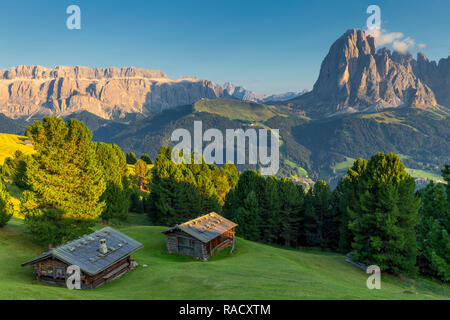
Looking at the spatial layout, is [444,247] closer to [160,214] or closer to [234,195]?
[234,195]

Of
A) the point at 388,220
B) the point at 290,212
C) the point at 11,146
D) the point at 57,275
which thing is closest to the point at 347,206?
Result: the point at 388,220

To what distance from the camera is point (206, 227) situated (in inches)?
1542

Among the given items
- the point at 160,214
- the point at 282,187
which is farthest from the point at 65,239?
the point at 282,187

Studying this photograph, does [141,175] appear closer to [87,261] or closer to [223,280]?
[87,261]

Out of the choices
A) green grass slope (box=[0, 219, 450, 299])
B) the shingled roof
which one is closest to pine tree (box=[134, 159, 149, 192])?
green grass slope (box=[0, 219, 450, 299])

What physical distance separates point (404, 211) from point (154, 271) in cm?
3056

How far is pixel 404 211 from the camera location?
1294 inches

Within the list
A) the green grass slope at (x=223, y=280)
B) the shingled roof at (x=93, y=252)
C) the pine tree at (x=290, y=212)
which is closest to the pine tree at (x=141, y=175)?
the pine tree at (x=290, y=212)

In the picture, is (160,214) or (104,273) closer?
(104,273)

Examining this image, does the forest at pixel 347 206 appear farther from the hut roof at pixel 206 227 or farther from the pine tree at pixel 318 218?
the hut roof at pixel 206 227

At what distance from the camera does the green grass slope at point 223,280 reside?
57.7ft

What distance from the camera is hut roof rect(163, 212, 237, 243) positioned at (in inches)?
1438

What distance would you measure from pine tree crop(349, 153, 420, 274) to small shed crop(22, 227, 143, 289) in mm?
28334

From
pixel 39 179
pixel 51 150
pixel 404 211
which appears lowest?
pixel 404 211
